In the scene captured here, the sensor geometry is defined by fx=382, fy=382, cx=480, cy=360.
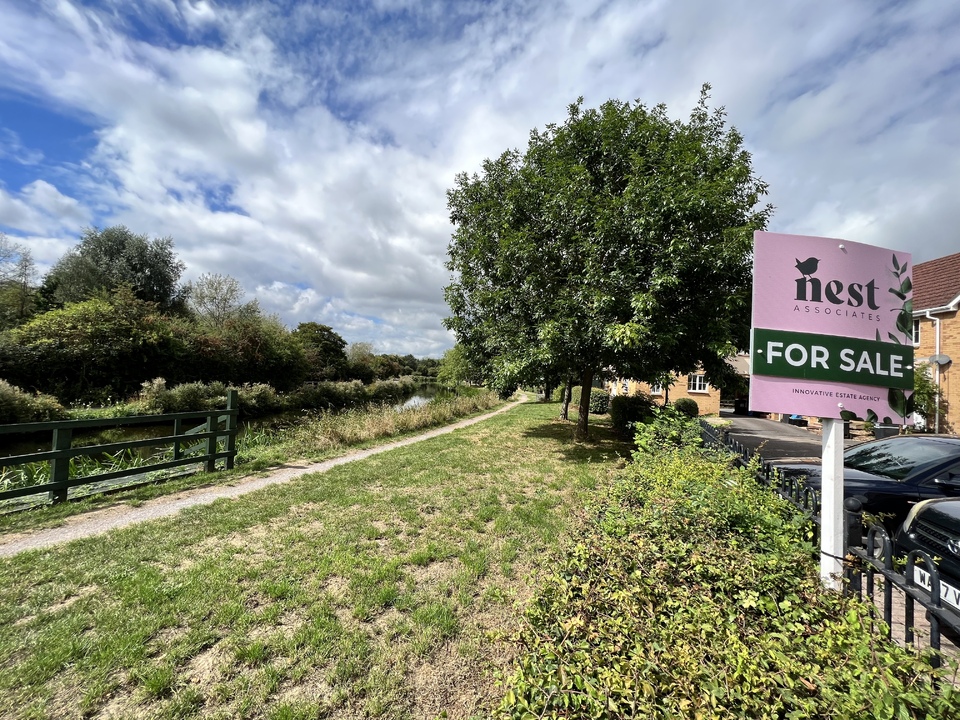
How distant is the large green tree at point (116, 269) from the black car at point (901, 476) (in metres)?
33.1

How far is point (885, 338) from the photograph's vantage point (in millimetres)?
2629

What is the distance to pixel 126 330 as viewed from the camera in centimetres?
1845

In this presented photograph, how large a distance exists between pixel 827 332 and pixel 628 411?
35.5 feet

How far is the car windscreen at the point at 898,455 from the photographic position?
14.2 feet

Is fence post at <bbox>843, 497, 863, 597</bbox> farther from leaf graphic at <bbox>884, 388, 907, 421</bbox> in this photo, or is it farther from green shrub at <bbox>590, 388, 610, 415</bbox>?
green shrub at <bbox>590, 388, 610, 415</bbox>

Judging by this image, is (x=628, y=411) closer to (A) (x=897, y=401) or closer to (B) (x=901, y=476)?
(B) (x=901, y=476)

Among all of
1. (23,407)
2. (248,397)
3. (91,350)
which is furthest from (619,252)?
(91,350)

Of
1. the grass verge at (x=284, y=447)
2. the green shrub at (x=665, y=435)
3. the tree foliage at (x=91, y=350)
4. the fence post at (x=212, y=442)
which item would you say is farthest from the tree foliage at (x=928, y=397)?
the tree foliage at (x=91, y=350)

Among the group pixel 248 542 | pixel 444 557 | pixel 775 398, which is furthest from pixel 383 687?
pixel 775 398

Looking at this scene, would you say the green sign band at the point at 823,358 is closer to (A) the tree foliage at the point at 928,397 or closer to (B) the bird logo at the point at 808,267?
(B) the bird logo at the point at 808,267

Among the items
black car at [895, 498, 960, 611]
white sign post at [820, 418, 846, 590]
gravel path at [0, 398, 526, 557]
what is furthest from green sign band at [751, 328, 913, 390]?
gravel path at [0, 398, 526, 557]

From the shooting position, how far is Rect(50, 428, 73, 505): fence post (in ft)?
18.2

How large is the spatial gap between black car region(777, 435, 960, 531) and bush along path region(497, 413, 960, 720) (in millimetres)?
2477

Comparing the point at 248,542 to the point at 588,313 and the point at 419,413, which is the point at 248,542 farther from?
the point at 419,413
